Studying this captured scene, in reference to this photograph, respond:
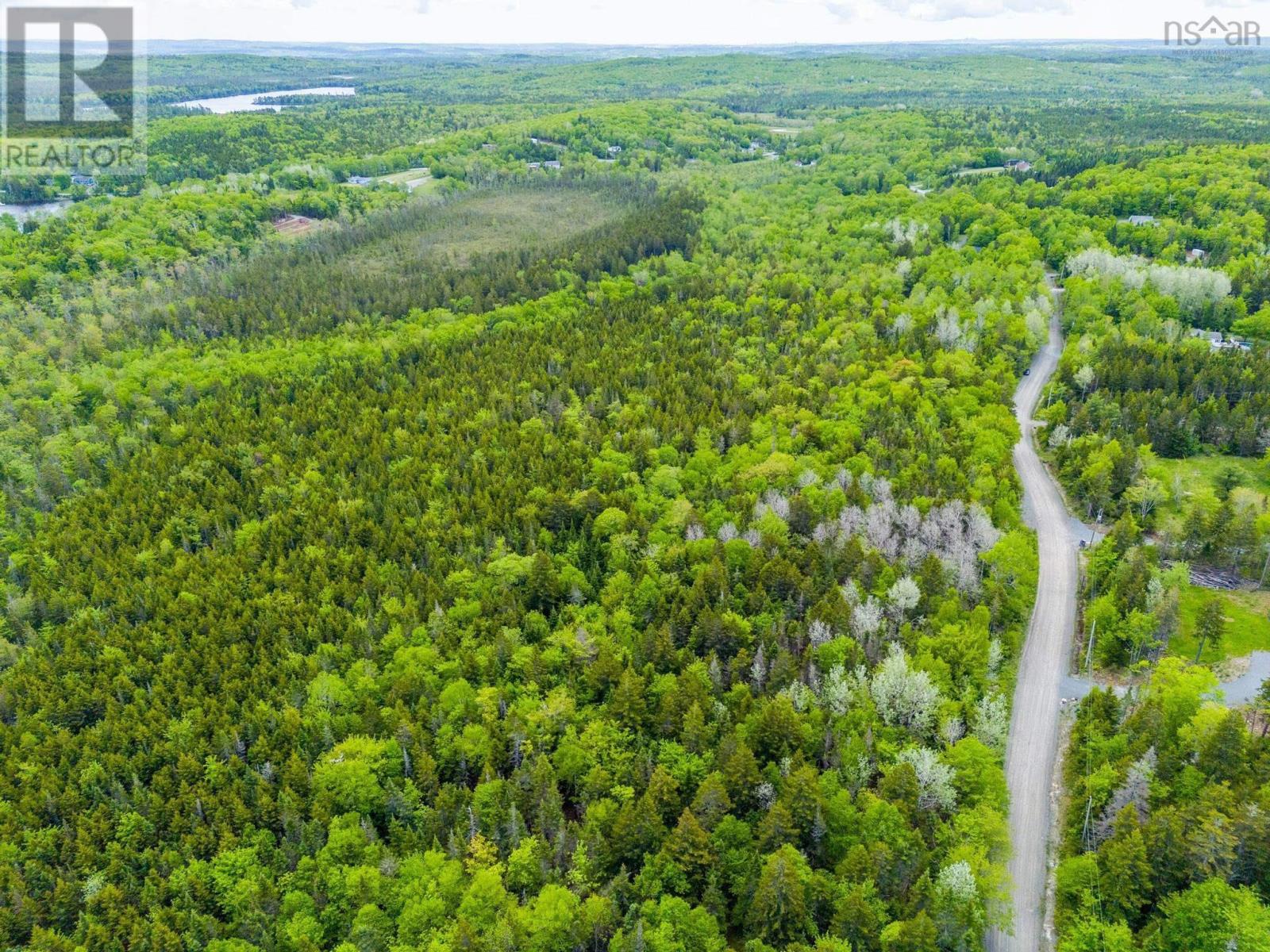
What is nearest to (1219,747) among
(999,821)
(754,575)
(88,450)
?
(999,821)

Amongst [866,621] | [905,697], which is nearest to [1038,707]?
[905,697]

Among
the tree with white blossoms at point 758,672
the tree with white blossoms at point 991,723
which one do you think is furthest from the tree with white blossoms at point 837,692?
the tree with white blossoms at point 991,723

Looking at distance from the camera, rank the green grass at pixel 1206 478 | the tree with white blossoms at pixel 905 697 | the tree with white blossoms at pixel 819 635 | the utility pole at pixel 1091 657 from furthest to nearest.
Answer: the green grass at pixel 1206 478 → the utility pole at pixel 1091 657 → the tree with white blossoms at pixel 819 635 → the tree with white blossoms at pixel 905 697

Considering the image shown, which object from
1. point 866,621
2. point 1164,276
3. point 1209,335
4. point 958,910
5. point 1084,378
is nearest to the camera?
point 958,910

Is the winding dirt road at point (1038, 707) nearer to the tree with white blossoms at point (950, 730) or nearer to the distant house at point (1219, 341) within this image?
the tree with white blossoms at point (950, 730)

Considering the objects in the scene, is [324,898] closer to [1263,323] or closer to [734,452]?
[734,452]

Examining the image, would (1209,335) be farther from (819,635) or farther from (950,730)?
(950,730)
